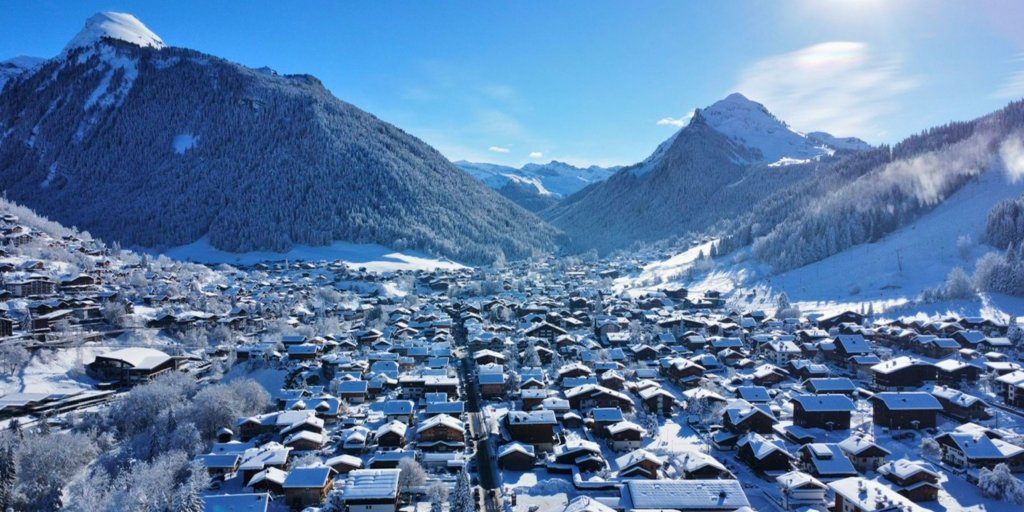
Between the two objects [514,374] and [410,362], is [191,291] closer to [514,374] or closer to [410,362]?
[410,362]

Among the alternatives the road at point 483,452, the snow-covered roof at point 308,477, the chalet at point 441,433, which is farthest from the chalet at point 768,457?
the snow-covered roof at point 308,477

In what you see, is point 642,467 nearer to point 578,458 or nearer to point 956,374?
point 578,458

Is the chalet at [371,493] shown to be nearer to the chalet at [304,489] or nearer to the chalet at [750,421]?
the chalet at [304,489]

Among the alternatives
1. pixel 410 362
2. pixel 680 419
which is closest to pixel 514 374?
pixel 410 362

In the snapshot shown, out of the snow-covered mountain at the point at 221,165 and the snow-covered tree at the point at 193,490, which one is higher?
the snow-covered mountain at the point at 221,165

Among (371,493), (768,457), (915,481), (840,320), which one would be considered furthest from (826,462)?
(840,320)

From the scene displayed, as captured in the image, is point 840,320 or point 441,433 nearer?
point 441,433
